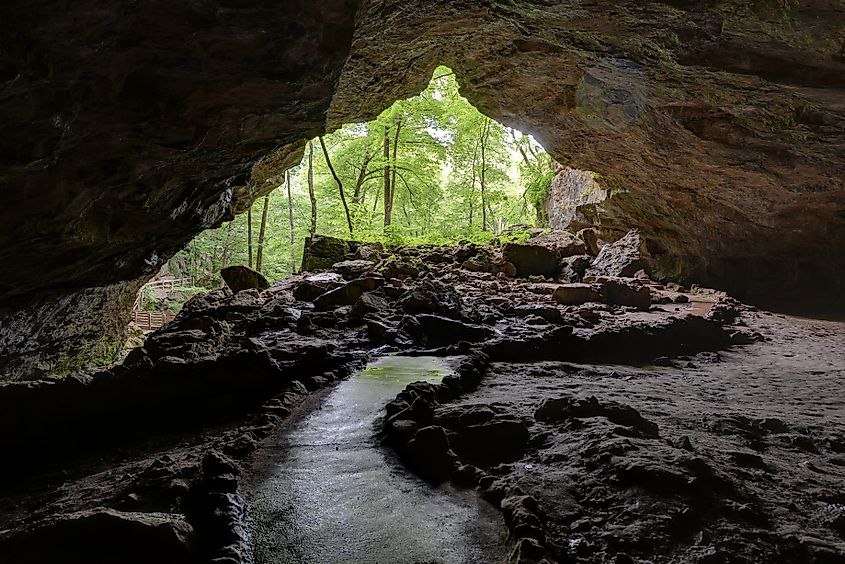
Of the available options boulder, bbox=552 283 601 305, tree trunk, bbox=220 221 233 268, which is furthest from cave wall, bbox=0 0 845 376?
tree trunk, bbox=220 221 233 268

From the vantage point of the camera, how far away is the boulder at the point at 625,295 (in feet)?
35.5

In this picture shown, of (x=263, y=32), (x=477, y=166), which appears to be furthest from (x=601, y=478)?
(x=477, y=166)

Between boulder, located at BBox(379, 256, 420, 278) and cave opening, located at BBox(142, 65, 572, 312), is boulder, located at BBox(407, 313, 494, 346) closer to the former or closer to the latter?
boulder, located at BBox(379, 256, 420, 278)

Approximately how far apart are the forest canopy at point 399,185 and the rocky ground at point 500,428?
7999 mm

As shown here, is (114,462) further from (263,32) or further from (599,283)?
(599,283)

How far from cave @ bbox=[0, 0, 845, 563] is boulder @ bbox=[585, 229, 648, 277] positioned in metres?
3.26

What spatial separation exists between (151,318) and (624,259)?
18.8 metres

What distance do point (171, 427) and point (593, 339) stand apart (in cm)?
608

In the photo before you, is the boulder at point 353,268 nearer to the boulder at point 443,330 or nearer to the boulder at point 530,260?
the boulder at point 530,260

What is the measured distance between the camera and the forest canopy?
19.8m

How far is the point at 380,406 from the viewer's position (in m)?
5.12

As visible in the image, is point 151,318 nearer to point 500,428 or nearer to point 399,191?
point 399,191

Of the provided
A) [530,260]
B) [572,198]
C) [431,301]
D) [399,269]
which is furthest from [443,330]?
[572,198]

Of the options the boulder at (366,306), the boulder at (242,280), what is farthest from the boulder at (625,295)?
the boulder at (242,280)
